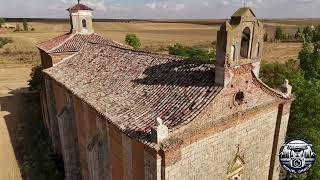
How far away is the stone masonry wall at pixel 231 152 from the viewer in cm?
1210

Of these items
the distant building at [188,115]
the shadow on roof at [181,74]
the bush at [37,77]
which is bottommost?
the bush at [37,77]

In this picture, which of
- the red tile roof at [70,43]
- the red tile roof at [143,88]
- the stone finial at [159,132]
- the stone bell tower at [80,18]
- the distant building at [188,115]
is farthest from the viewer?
the stone bell tower at [80,18]

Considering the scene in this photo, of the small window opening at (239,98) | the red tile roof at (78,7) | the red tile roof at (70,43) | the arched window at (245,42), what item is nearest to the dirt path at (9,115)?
the red tile roof at (70,43)

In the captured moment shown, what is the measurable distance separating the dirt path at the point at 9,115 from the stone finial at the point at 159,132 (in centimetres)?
1658

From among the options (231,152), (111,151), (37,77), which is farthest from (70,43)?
(231,152)

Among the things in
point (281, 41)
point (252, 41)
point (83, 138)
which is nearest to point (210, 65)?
point (252, 41)

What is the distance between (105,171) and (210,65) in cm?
863

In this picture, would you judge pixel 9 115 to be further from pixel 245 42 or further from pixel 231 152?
pixel 245 42

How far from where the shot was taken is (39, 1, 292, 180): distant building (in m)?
11.8

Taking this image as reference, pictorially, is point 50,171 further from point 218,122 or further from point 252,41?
point 252,41

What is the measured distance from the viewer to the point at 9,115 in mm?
34625

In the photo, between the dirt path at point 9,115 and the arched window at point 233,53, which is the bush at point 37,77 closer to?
the dirt path at point 9,115

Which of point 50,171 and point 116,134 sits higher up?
point 116,134

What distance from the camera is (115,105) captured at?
1448cm
